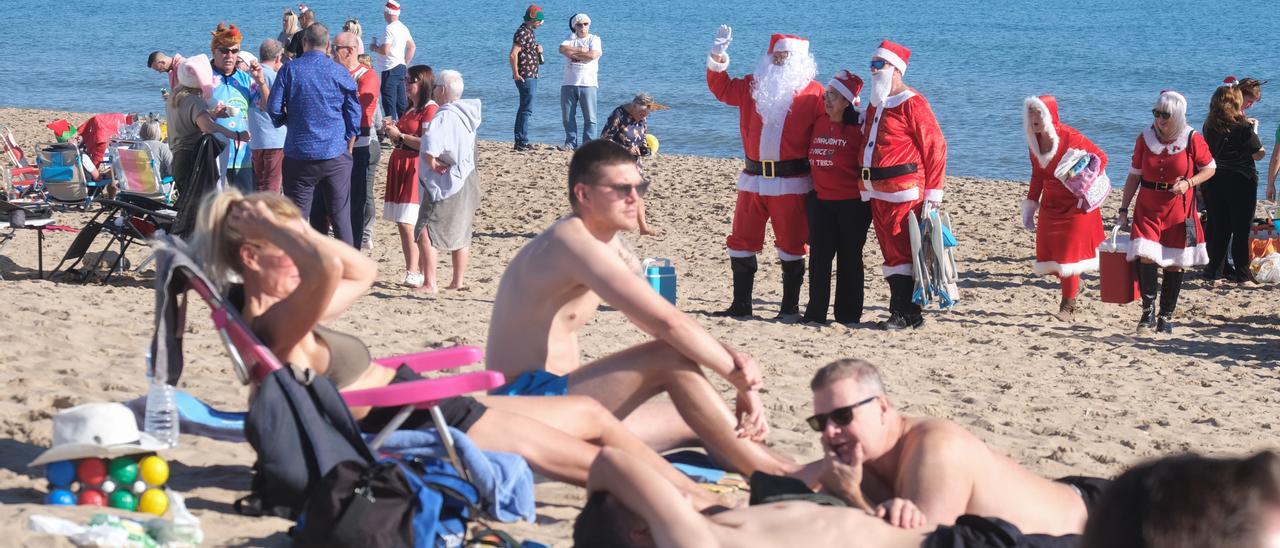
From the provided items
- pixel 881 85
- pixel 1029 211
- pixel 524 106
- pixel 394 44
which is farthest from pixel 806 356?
pixel 524 106

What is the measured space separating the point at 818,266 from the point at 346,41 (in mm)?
3490

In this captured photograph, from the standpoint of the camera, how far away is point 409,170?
29.4 ft

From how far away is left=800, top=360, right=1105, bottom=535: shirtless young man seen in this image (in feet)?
11.7

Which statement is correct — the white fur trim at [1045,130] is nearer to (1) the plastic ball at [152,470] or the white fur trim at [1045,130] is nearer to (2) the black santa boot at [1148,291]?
(2) the black santa boot at [1148,291]

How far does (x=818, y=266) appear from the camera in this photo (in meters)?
8.23

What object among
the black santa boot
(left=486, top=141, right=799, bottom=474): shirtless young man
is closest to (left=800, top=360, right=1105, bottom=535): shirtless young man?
(left=486, top=141, right=799, bottom=474): shirtless young man

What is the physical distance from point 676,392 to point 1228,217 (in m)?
6.96

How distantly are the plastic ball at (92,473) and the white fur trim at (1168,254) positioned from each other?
20.5 ft

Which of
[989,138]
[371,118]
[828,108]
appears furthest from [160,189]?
[989,138]

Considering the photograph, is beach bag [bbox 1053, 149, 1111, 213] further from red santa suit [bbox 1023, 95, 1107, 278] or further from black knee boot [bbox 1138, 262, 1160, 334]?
black knee boot [bbox 1138, 262, 1160, 334]

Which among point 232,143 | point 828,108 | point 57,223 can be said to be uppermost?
point 828,108

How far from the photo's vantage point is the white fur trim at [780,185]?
8.08 meters

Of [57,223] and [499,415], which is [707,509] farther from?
[57,223]

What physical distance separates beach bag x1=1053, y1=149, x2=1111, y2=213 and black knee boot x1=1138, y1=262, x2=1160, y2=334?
19.1 inches
